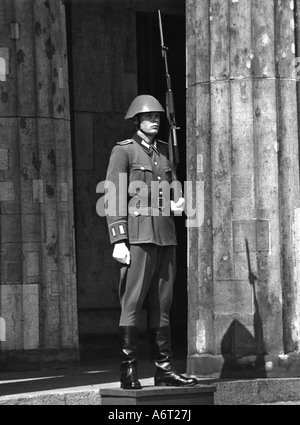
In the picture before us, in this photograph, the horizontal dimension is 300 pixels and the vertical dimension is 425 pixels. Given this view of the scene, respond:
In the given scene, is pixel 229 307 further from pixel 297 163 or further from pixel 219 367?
pixel 297 163

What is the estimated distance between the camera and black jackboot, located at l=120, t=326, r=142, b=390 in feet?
35.0

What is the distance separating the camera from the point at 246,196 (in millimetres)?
13016

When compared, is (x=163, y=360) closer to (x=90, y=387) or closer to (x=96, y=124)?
(x=90, y=387)

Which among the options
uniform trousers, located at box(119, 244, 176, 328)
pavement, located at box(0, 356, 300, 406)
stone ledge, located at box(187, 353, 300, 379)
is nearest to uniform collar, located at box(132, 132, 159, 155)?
uniform trousers, located at box(119, 244, 176, 328)

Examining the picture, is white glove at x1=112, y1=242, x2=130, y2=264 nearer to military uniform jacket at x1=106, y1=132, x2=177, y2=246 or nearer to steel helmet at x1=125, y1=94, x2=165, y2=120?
military uniform jacket at x1=106, y1=132, x2=177, y2=246

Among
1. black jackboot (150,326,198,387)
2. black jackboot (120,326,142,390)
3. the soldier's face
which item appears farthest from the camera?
the soldier's face

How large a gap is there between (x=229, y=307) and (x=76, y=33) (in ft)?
16.8

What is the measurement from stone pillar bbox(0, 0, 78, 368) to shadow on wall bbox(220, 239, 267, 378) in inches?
88.9

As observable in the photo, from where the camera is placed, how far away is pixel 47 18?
1469cm

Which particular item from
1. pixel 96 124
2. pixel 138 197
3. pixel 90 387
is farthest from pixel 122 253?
pixel 96 124

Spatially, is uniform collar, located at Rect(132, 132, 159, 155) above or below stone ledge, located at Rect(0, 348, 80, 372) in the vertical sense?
above

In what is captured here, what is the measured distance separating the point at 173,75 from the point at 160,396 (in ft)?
27.0

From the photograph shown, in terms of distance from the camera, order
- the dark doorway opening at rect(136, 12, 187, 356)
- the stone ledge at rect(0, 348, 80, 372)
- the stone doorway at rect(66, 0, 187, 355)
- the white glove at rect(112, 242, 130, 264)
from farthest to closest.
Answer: the dark doorway opening at rect(136, 12, 187, 356)
the stone doorway at rect(66, 0, 187, 355)
the stone ledge at rect(0, 348, 80, 372)
the white glove at rect(112, 242, 130, 264)
